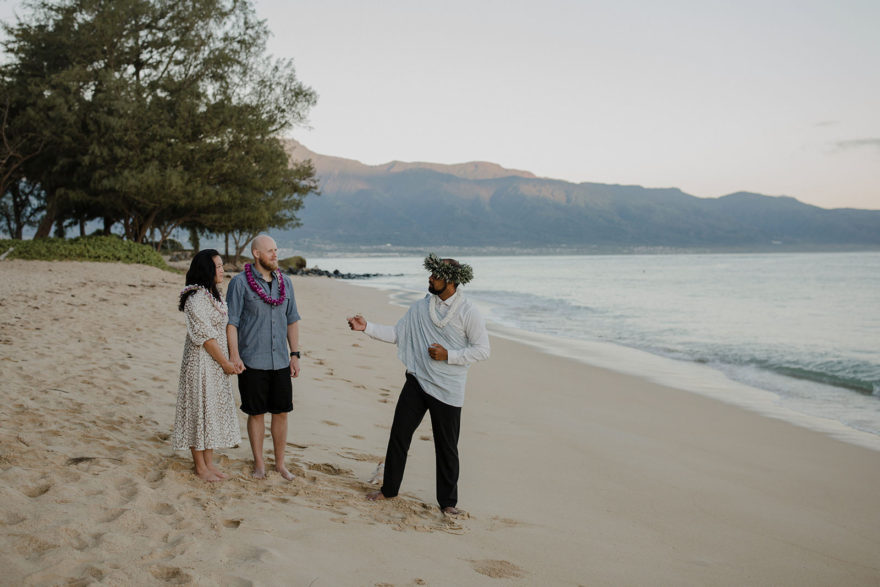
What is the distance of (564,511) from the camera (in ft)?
16.9

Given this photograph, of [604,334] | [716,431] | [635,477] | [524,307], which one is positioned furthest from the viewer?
[524,307]

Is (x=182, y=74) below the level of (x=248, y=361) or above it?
above

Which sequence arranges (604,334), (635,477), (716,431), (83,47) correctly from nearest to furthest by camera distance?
(635,477), (716,431), (604,334), (83,47)

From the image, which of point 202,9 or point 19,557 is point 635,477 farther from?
point 202,9

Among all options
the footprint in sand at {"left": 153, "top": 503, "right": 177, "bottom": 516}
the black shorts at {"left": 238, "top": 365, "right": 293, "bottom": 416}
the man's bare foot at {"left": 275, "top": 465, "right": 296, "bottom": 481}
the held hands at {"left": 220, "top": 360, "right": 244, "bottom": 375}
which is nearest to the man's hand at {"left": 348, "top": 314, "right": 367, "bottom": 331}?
the black shorts at {"left": 238, "top": 365, "right": 293, "bottom": 416}

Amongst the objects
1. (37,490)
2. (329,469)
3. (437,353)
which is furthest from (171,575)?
(329,469)

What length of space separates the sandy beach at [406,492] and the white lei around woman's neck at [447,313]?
4.53 feet

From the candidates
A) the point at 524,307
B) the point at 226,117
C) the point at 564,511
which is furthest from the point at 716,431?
the point at 226,117

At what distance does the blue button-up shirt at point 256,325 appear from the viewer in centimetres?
488

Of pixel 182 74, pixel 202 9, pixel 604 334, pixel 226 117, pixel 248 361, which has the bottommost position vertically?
pixel 604 334

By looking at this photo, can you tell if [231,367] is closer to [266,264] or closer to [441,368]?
[266,264]

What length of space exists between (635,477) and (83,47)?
29656mm

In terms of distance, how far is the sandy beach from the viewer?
3.60 metres

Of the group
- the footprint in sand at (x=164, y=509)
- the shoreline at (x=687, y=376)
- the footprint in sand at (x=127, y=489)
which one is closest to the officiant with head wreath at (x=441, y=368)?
the footprint in sand at (x=164, y=509)
